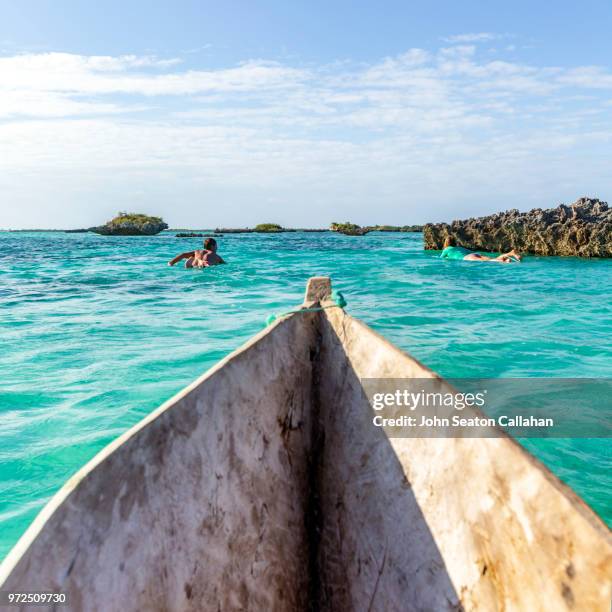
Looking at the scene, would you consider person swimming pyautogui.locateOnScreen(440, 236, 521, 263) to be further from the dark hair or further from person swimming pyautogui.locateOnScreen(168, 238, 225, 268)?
the dark hair

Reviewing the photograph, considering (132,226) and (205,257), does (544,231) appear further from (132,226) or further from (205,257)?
(132,226)

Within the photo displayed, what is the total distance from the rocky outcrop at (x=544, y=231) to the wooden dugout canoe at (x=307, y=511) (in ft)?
72.6

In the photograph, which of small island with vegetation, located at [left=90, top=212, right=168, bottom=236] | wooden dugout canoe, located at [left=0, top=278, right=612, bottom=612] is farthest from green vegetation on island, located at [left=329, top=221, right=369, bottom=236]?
wooden dugout canoe, located at [left=0, top=278, right=612, bottom=612]

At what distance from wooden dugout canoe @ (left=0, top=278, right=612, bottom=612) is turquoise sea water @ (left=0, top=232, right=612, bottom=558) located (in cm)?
231

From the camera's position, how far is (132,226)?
51531mm

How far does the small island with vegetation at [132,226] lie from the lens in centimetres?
5162

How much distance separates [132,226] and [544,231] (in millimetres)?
41755

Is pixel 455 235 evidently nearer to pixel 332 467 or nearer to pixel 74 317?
pixel 74 317

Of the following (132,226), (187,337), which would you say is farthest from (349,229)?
(187,337)

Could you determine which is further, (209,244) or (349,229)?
(349,229)

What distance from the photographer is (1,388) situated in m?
5.37

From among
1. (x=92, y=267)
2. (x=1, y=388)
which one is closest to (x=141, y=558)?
(x=1, y=388)

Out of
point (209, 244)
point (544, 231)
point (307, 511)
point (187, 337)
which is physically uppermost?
point (544, 231)

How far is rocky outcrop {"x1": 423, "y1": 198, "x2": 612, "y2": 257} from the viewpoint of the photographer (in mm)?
20453
